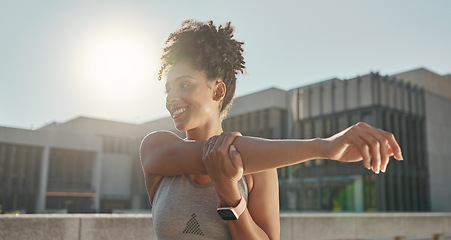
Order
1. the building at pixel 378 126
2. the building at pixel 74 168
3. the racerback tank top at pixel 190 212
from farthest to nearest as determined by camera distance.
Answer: the building at pixel 74 168 → the building at pixel 378 126 → the racerback tank top at pixel 190 212

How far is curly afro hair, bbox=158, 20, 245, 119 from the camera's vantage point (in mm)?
1952

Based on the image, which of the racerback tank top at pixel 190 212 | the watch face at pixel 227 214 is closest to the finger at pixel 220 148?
the watch face at pixel 227 214

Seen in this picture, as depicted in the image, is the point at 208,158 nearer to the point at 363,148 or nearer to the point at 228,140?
the point at 228,140

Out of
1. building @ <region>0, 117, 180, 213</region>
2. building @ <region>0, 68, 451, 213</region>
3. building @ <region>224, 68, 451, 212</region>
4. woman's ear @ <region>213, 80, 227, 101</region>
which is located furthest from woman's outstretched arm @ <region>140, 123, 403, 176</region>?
building @ <region>0, 117, 180, 213</region>

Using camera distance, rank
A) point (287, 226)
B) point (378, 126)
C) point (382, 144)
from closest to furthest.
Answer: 1. point (382, 144)
2. point (287, 226)
3. point (378, 126)

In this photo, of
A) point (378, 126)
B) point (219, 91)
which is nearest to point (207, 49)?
point (219, 91)

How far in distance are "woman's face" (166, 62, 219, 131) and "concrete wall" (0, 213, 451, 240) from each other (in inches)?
74.2

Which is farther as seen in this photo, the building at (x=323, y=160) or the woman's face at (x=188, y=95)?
the building at (x=323, y=160)

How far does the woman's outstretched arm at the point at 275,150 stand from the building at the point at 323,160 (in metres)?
33.5

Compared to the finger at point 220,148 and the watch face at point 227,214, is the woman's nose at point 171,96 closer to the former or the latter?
the finger at point 220,148

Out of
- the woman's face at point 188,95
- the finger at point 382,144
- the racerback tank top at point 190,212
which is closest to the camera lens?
the finger at point 382,144

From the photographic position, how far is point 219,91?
204cm

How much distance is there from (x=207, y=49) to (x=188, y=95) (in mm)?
218

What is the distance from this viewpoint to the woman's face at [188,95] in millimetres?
1942
